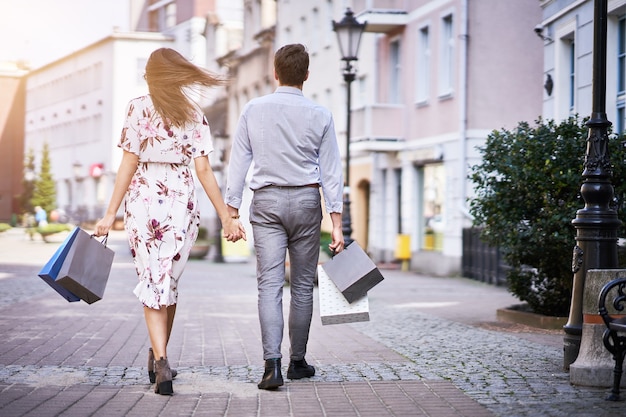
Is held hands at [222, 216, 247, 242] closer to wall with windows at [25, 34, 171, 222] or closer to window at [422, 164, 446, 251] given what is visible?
window at [422, 164, 446, 251]

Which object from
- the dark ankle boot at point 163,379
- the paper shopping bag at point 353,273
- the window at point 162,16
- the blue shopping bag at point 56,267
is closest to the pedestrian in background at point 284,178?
the paper shopping bag at point 353,273

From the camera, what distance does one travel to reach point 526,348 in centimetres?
1016

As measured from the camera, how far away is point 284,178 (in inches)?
293

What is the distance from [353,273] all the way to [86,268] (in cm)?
164

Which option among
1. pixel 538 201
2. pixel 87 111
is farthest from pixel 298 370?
pixel 87 111

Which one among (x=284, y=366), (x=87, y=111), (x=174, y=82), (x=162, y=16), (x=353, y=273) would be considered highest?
(x=162, y=16)

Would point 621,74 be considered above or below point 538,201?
above

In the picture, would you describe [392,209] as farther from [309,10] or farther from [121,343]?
[121,343]

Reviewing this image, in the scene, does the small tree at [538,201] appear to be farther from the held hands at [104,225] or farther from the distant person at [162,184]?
the held hands at [104,225]

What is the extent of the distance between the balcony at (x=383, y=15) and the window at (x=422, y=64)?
114 centimetres

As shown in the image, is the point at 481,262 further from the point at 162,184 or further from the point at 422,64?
the point at 162,184

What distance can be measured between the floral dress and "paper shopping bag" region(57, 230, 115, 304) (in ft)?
0.69

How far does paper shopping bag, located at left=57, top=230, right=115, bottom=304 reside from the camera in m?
7.10

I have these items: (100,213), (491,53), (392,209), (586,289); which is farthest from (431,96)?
(100,213)
